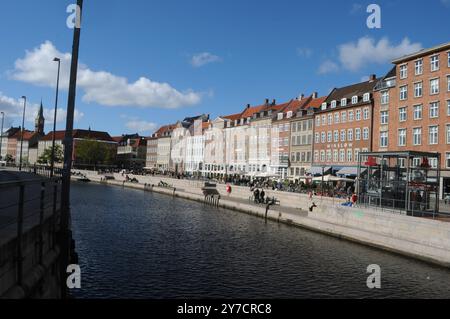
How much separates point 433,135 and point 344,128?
18.7 meters

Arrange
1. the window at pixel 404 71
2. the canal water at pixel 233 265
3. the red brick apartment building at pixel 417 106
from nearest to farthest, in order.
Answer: the canal water at pixel 233 265 → the red brick apartment building at pixel 417 106 → the window at pixel 404 71

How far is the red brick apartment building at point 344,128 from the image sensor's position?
63.9 metres

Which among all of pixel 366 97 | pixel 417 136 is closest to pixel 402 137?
pixel 417 136

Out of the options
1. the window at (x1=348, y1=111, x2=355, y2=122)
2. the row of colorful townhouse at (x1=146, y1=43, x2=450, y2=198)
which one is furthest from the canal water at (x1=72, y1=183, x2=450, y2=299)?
the window at (x1=348, y1=111, x2=355, y2=122)

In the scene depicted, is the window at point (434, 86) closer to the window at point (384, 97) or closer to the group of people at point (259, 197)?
the window at point (384, 97)

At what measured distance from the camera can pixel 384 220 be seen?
84.6 ft

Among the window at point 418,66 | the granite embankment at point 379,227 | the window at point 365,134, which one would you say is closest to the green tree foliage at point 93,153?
the window at point 365,134

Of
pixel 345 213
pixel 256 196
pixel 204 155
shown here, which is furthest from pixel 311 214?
pixel 204 155

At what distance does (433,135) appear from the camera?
50.8 m

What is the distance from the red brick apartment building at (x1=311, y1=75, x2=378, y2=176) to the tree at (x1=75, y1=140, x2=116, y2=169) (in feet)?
331

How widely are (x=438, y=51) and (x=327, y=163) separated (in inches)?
1038

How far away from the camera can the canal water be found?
52.6ft

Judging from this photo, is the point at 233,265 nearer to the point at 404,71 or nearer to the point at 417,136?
the point at 417,136
